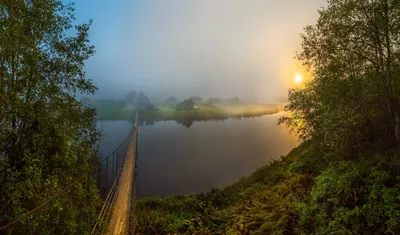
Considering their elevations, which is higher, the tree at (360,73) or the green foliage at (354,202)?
the tree at (360,73)

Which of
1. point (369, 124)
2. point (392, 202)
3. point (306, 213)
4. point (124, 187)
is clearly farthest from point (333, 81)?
point (124, 187)

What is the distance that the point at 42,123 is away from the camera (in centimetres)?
960

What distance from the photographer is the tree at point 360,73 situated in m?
9.93

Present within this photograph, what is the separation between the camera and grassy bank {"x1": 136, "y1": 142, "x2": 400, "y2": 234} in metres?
8.95

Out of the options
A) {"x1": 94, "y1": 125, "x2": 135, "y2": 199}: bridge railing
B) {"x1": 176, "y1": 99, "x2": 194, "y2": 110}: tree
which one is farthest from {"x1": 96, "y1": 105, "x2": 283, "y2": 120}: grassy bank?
{"x1": 94, "y1": 125, "x2": 135, "y2": 199}: bridge railing

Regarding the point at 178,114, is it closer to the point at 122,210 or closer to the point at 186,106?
the point at 186,106

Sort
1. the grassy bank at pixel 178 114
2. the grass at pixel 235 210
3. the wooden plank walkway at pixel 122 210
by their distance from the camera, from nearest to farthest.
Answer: the grass at pixel 235 210 → the wooden plank walkway at pixel 122 210 → the grassy bank at pixel 178 114

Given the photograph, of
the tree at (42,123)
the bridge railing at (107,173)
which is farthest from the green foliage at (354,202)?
the bridge railing at (107,173)

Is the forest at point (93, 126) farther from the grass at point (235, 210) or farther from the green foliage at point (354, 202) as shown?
the grass at point (235, 210)

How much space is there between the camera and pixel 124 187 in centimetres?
2509

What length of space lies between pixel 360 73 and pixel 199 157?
61.1 m

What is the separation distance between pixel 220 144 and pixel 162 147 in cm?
1957

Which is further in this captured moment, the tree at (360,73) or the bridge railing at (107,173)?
the bridge railing at (107,173)

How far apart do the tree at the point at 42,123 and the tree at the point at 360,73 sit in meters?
10.7
